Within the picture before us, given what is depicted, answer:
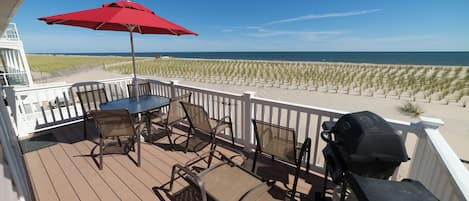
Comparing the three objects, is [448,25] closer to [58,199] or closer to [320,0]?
[320,0]

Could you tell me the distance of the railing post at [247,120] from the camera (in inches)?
121

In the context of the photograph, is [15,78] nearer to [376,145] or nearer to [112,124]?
[112,124]

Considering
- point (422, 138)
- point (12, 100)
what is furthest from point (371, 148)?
point (12, 100)

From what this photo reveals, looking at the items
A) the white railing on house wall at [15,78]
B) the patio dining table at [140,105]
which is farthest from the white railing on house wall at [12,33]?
the patio dining table at [140,105]

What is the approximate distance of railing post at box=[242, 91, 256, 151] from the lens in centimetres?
307

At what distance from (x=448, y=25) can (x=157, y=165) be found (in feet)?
221

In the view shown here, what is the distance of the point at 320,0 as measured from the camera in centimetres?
2012

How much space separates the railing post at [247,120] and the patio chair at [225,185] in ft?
3.50

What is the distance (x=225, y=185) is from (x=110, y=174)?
5.57 ft

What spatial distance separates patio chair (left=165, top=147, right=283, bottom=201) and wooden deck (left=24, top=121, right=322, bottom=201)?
422mm

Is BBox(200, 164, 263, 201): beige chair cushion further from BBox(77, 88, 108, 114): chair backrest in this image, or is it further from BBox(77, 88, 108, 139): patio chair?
BBox(77, 88, 108, 114): chair backrest

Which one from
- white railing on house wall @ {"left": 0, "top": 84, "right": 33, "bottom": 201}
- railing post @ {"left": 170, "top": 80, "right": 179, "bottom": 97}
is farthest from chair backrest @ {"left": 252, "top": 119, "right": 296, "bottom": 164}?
railing post @ {"left": 170, "top": 80, "right": 179, "bottom": 97}

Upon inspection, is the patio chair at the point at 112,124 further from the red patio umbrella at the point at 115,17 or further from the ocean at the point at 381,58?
the ocean at the point at 381,58

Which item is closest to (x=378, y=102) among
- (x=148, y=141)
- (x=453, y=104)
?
(x=453, y=104)
